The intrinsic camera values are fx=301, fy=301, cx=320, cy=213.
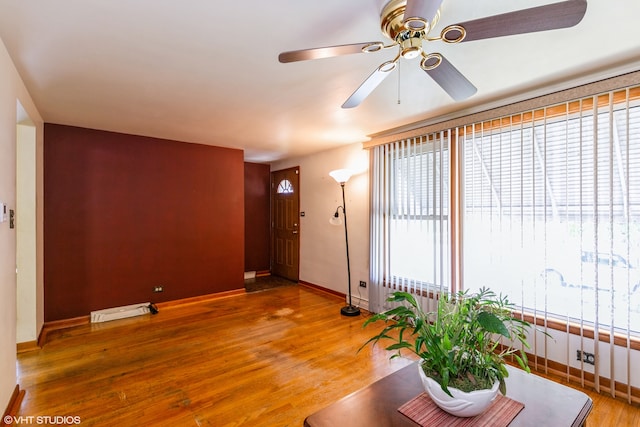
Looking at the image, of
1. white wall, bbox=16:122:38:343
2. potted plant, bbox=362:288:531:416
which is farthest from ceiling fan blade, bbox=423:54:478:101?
white wall, bbox=16:122:38:343

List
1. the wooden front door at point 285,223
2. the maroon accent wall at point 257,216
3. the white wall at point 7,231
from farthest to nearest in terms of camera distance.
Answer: the maroon accent wall at point 257,216
the wooden front door at point 285,223
the white wall at point 7,231

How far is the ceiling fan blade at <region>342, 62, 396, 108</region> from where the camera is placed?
1486mm

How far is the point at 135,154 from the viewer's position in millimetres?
3916

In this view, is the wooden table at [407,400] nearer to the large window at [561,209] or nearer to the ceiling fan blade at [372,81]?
the large window at [561,209]

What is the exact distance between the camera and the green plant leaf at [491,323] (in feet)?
3.46

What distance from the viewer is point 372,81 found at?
5.45ft

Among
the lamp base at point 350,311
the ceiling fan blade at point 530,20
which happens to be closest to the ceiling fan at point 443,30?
the ceiling fan blade at point 530,20

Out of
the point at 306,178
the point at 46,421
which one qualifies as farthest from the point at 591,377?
the point at 306,178

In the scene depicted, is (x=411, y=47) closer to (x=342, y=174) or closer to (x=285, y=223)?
(x=342, y=174)

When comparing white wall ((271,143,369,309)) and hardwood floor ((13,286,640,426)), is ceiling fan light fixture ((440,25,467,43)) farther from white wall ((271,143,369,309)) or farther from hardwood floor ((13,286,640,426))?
white wall ((271,143,369,309))

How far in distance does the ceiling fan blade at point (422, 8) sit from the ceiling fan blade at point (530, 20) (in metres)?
Result: 0.20

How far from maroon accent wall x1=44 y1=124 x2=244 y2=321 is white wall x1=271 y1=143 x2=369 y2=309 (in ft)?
3.63

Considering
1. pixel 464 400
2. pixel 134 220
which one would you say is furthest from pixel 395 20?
pixel 134 220

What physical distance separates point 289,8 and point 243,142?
2961mm
